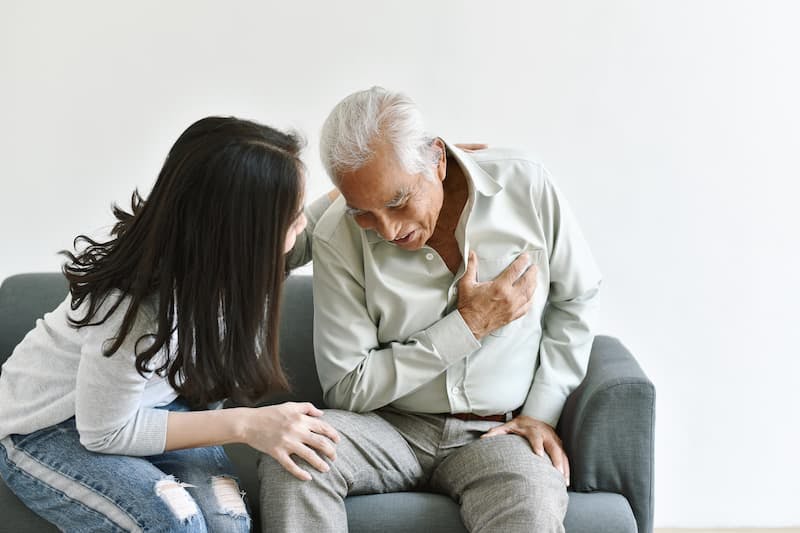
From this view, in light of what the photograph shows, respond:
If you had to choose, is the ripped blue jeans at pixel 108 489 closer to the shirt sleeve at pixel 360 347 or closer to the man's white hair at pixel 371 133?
the shirt sleeve at pixel 360 347

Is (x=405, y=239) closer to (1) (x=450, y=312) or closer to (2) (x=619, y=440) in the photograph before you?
(1) (x=450, y=312)

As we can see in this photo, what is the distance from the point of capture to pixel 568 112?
9.30 feet

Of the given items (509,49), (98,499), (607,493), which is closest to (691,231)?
(509,49)

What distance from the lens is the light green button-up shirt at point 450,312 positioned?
219cm

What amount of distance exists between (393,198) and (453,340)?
36cm

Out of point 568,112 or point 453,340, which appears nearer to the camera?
point 453,340

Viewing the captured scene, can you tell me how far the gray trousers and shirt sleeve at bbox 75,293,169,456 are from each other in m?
0.34

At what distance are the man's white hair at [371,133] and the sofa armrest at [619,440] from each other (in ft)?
2.14

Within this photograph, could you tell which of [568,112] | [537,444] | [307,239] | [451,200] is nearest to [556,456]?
[537,444]

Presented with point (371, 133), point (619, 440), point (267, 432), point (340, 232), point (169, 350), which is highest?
point (371, 133)

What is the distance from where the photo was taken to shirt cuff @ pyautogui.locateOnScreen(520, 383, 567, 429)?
2.25 meters

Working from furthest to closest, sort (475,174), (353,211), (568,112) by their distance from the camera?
(568,112), (475,174), (353,211)

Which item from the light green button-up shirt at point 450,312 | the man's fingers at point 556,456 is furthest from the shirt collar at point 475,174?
the man's fingers at point 556,456

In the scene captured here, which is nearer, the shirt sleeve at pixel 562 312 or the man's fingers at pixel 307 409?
the man's fingers at pixel 307 409
